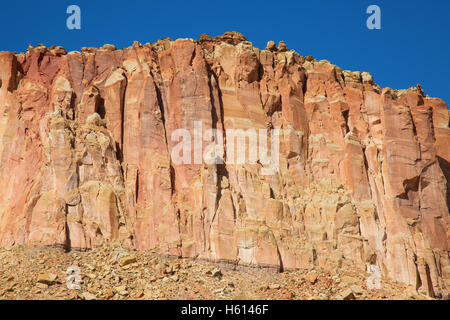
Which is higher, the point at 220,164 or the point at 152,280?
the point at 220,164

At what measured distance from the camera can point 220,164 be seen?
47.6 metres

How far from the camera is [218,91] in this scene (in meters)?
51.9

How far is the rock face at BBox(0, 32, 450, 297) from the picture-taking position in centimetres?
4447

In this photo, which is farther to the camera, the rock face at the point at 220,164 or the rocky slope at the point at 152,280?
the rock face at the point at 220,164

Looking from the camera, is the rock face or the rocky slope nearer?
the rocky slope

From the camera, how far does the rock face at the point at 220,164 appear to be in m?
44.5

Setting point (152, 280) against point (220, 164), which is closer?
point (152, 280)

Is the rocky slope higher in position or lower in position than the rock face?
lower

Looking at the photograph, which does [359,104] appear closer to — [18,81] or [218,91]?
[218,91]

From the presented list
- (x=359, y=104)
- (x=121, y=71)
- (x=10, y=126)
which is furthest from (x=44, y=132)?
(x=359, y=104)

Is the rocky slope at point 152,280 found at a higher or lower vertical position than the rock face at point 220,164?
lower
